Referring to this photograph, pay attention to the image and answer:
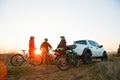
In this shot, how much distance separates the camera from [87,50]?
18.0 metres

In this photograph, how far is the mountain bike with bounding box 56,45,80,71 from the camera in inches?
603

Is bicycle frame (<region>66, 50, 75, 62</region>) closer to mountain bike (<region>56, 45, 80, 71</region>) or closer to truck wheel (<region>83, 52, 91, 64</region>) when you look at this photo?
mountain bike (<region>56, 45, 80, 71</region>)

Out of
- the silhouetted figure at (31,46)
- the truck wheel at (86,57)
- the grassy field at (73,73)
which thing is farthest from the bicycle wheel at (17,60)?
the truck wheel at (86,57)

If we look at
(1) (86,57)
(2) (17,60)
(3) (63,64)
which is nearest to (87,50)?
(1) (86,57)

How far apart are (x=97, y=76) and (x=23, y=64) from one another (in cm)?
750

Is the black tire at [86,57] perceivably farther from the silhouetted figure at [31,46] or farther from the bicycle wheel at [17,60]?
the bicycle wheel at [17,60]

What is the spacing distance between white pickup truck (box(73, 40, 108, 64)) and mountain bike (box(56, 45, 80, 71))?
0.99 m

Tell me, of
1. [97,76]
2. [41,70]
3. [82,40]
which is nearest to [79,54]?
[82,40]

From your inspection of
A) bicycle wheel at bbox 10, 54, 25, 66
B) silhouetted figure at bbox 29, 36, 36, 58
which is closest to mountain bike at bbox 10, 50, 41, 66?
bicycle wheel at bbox 10, 54, 25, 66

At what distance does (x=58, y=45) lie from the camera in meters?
17.1

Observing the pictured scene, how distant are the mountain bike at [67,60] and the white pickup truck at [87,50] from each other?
990mm

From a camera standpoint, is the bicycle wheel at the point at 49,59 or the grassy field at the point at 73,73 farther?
the bicycle wheel at the point at 49,59

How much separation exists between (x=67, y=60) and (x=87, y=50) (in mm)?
2830

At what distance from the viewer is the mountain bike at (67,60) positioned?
15.3m
